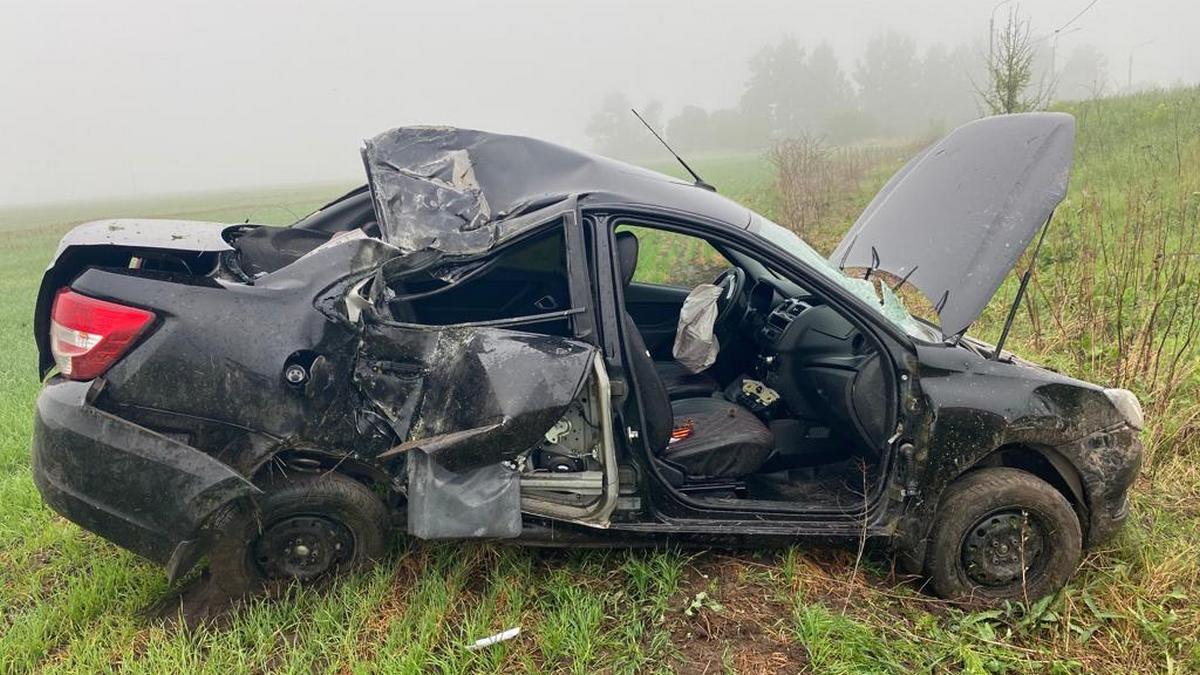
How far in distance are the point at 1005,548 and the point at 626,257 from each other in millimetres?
1932

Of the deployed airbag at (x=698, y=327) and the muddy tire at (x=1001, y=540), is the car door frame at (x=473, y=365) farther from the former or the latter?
the muddy tire at (x=1001, y=540)

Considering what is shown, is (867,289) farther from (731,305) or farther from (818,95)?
(818,95)

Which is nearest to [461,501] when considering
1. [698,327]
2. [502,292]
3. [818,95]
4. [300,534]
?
[300,534]

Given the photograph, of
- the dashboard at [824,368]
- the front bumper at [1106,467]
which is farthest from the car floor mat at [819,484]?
the front bumper at [1106,467]

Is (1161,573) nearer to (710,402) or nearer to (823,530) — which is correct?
(823,530)

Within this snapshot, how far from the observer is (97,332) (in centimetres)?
236

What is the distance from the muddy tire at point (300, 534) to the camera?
8.34 feet

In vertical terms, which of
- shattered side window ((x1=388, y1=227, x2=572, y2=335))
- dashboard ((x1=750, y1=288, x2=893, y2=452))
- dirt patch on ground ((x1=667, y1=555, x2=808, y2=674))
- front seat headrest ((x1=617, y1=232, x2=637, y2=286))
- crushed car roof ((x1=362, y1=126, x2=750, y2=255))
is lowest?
dirt patch on ground ((x1=667, y1=555, x2=808, y2=674))

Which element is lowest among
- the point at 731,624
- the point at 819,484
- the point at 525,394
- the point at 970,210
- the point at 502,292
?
the point at 731,624

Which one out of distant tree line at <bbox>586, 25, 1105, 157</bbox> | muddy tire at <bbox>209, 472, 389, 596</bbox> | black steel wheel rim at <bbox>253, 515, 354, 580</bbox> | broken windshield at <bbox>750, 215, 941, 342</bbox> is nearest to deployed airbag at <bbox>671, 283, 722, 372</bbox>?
broken windshield at <bbox>750, 215, 941, 342</bbox>

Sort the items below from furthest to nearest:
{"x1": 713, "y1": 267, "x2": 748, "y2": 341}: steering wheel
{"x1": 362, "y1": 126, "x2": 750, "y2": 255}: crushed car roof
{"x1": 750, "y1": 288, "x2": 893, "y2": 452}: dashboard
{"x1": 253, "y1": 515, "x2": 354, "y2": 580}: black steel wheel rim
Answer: {"x1": 713, "y1": 267, "x2": 748, "y2": 341}: steering wheel → {"x1": 750, "y1": 288, "x2": 893, "y2": 452}: dashboard → {"x1": 362, "y1": 126, "x2": 750, "y2": 255}: crushed car roof → {"x1": 253, "y1": 515, "x2": 354, "y2": 580}: black steel wheel rim

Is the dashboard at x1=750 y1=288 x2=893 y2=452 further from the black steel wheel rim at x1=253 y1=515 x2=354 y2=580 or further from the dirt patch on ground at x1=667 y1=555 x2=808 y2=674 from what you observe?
the black steel wheel rim at x1=253 y1=515 x2=354 y2=580

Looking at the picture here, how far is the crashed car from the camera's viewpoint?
2410 millimetres

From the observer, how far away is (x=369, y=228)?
3.58 metres
